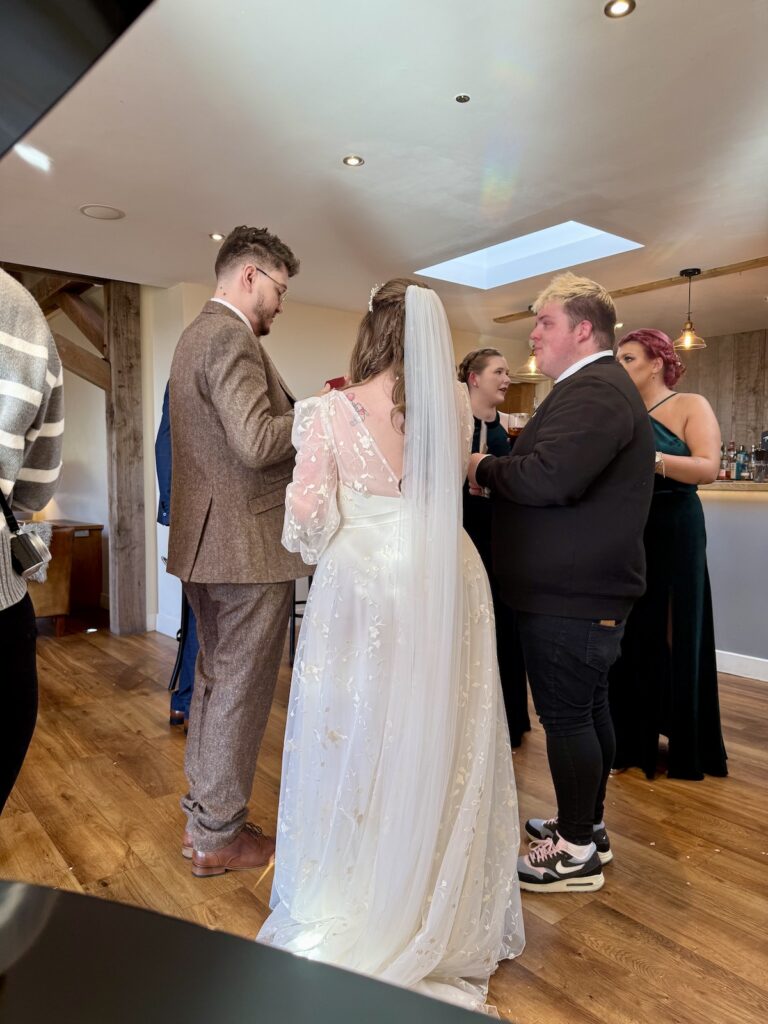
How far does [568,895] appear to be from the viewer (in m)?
1.77

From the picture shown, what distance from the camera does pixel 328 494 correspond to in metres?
1.47

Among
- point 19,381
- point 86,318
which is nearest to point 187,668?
point 19,381

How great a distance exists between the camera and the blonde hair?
1.72 meters

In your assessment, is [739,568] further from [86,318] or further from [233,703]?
[86,318]

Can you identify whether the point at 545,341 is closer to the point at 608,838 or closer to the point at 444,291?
the point at 608,838

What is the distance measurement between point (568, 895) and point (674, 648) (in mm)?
1043

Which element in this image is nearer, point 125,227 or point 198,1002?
point 198,1002

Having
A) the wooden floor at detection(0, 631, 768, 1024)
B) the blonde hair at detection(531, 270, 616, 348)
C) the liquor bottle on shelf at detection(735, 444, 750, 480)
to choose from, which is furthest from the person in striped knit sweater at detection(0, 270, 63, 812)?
the liquor bottle on shelf at detection(735, 444, 750, 480)

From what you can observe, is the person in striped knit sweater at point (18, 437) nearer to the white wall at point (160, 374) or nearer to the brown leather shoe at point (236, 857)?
the brown leather shoe at point (236, 857)

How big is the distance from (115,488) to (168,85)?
2982mm

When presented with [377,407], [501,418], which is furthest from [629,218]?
[377,407]

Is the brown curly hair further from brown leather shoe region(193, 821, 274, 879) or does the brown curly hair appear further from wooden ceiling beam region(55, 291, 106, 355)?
wooden ceiling beam region(55, 291, 106, 355)

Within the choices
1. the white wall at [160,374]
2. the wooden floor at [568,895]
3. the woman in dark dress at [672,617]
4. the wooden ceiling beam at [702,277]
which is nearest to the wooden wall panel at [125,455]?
the white wall at [160,374]

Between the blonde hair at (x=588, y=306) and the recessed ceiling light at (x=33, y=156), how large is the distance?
6.55 feet
